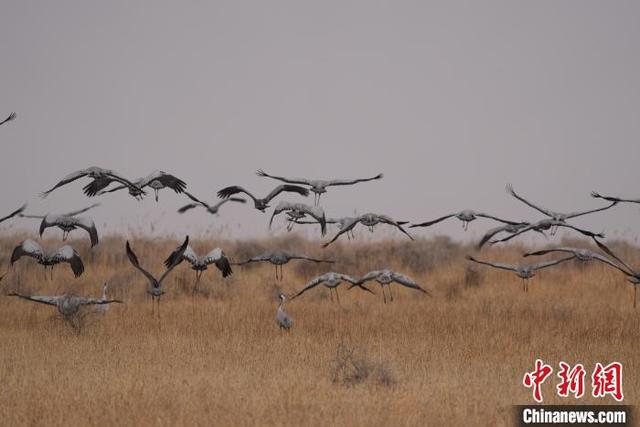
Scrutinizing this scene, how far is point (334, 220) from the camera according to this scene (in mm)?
13070

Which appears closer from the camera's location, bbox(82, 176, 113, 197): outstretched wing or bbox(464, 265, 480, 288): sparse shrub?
bbox(82, 176, 113, 197): outstretched wing

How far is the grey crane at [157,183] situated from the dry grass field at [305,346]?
103 inches

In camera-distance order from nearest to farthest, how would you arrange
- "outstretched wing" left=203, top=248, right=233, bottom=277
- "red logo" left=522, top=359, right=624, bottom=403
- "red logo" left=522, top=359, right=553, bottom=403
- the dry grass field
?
the dry grass field → "red logo" left=522, top=359, right=553, bottom=403 → "red logo" left=522, top=359, right=624, bottom=403 → "outstretched wing" left=203, top=248, right=233, bottom=277

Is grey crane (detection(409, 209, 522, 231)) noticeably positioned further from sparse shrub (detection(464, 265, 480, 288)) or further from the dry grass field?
sparse shrub (detection(464, 265, 480, 288))

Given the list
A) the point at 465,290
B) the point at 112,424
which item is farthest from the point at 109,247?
the point at 112,424

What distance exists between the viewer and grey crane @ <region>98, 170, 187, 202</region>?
1181 centimetres

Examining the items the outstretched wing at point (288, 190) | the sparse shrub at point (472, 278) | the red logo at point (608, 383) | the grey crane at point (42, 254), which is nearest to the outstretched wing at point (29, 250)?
the grey crane at point (42, 254)

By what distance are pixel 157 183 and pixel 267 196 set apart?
1.70 metres

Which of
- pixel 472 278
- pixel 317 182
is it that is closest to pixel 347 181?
pixel 317 182

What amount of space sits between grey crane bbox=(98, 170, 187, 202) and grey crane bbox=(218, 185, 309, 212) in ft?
2.97

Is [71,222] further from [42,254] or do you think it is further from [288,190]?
[288,190]

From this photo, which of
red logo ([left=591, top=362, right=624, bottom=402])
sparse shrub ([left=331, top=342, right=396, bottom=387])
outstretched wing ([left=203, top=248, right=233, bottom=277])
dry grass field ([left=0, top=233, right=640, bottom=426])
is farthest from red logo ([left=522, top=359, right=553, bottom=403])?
outstretched wing ([left=203, top=248, right=233, bottom=277])

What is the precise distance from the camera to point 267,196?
41.0 ft

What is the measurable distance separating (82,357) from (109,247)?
536 inches
